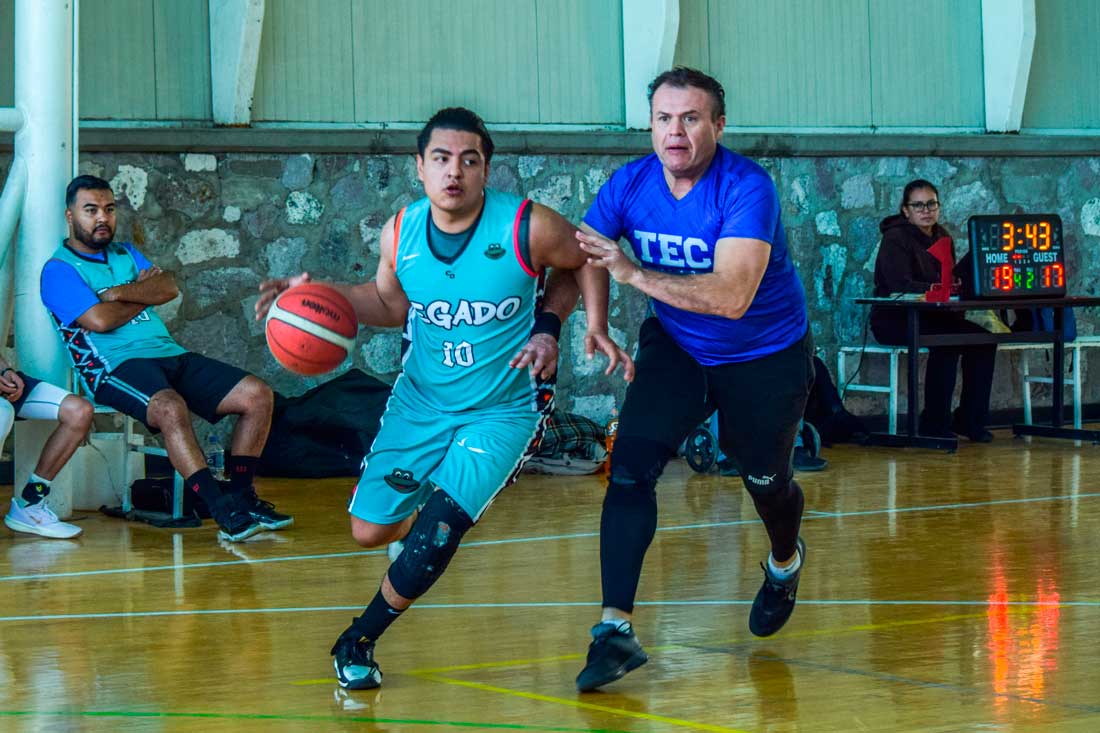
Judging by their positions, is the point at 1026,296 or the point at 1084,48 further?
the point at 1084,48

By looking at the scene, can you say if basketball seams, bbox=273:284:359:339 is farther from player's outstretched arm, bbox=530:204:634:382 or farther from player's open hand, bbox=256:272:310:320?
player's outstretched arm, bbox=530:204:634:382

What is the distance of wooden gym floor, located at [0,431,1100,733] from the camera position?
373 centimetres

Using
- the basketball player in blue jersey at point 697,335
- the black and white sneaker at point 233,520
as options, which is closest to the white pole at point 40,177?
the black and white sneaker at point 233,520

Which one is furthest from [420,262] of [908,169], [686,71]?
[908,169]

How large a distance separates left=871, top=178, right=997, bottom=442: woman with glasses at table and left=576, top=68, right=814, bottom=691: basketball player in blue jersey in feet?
19.3

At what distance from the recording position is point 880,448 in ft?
33.2

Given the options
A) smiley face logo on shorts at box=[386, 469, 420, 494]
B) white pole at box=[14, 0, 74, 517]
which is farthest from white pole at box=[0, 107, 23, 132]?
smiley face logo on shorts at box=[386, 469, 420, 494]

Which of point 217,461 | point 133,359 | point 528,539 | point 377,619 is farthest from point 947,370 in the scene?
point 377,619

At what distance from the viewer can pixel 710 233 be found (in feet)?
14.0

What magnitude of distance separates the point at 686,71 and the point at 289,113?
18.0ft

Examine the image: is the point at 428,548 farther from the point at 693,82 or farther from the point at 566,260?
the point at 693,82

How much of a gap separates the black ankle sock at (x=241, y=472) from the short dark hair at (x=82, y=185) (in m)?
1.33

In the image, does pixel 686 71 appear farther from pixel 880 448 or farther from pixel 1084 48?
pixel 1084 48

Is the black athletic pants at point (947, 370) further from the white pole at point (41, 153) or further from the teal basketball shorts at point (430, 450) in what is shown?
the teal basketball shorts at point (430, 450)
